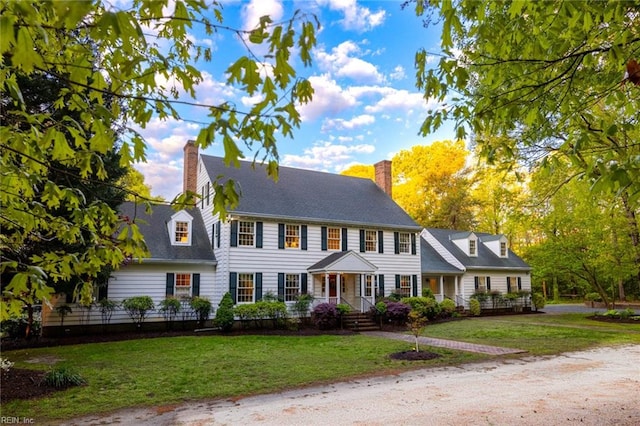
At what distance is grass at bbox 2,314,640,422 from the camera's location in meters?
7.26

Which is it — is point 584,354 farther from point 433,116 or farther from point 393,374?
point 433,116

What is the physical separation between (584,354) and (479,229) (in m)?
34.7

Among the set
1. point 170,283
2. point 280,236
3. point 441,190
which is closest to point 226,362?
point 170,283

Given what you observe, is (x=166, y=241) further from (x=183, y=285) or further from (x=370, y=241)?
(x=370, y=241)

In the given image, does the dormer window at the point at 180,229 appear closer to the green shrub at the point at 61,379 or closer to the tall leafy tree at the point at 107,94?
the green shrub at the point at 61,379

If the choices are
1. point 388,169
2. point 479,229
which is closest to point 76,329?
point 388,169

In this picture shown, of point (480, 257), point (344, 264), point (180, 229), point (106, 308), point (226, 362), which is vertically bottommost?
point (226, 362)

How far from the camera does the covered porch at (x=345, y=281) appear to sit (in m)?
20.0

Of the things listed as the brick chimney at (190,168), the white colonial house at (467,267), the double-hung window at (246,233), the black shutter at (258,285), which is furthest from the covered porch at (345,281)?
the brick chimney at (190,168)

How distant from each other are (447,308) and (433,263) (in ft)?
12.6

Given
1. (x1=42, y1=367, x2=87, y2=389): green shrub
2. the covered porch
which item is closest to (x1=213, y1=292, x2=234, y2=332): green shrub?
the covered porch

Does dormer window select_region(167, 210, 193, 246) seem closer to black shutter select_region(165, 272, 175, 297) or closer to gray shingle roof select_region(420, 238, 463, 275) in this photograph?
black shutter select_region(165, 272, 175, 297)

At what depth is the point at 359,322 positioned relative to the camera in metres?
19.3

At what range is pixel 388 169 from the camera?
2745 centimetres
